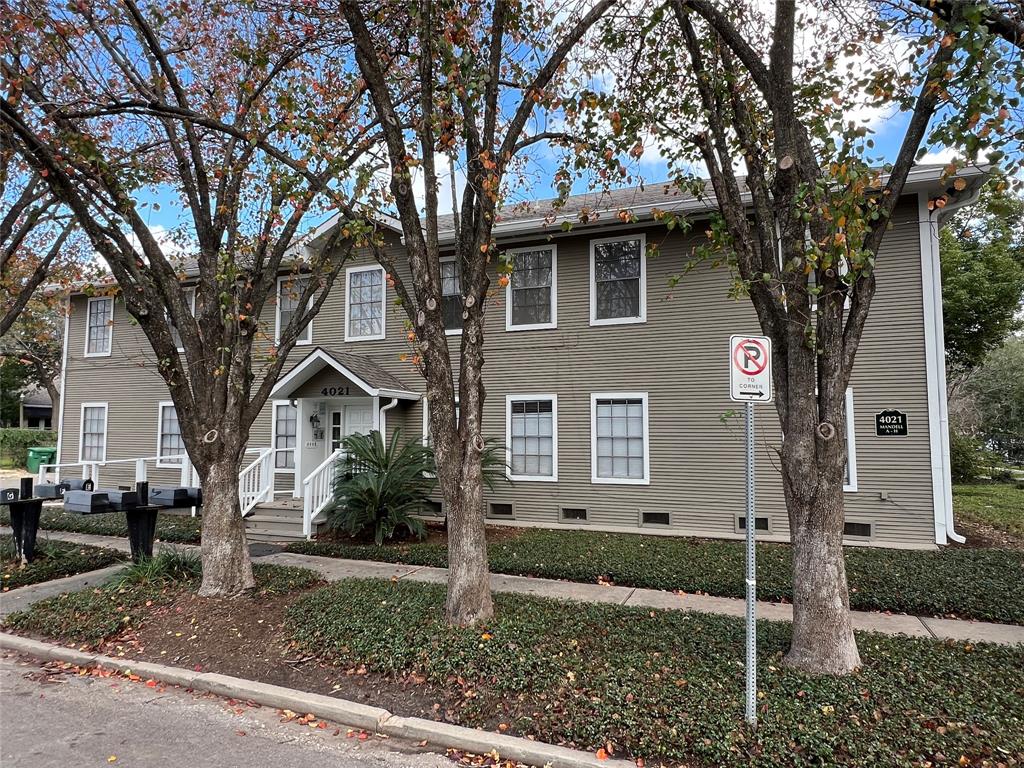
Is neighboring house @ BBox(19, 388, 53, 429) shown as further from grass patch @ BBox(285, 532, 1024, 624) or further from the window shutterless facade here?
grass patch @ BBox(285, 532, 1024, 624)

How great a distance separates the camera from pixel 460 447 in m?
5.32

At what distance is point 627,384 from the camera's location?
426 inches

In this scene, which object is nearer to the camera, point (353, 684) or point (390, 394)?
point (353, 684)

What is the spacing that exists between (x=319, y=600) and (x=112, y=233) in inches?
182

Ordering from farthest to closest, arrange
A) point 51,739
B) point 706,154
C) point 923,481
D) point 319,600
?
point 923,481
point 319,600
point 706,154
point 51,739

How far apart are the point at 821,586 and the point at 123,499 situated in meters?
7.82

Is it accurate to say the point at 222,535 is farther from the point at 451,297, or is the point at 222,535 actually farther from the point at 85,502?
the point at 451,297

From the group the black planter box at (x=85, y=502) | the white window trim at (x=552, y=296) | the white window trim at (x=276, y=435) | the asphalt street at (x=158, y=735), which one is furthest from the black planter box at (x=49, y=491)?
the white window trim at (x=552, y=296)

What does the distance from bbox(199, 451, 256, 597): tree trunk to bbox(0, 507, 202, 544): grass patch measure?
4015 mm

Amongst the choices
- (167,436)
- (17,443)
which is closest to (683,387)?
(167,436)

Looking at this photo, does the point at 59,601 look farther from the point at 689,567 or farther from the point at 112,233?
the point at 689,567

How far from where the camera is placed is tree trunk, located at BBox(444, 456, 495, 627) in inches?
205

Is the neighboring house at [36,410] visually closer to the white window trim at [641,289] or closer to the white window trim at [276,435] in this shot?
the white window trim at [276,435]

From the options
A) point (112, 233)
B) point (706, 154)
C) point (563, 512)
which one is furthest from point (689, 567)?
point (112, 233)
